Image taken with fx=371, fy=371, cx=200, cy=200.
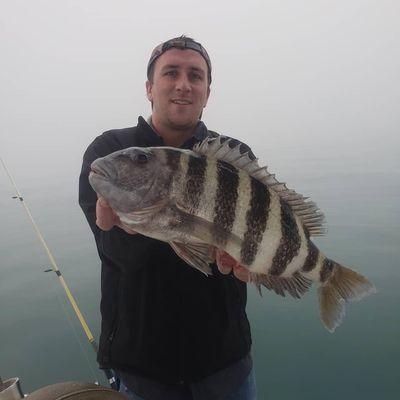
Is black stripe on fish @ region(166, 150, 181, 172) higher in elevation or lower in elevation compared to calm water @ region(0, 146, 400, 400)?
higher

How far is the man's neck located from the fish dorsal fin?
0.51 metres

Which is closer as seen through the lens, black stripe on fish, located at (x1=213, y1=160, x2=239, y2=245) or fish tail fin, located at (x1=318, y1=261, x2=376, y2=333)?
black stripe on fish, located at (x1=213, y1=160, x2=239, y2=245)

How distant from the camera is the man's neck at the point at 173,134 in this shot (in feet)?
7.55

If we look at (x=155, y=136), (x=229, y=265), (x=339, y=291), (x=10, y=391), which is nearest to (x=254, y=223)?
(x=229, y=265)

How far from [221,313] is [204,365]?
11.5 inches

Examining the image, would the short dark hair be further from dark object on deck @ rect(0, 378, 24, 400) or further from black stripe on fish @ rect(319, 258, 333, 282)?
dark object on deck @ rect(0, 378, 24, 400)

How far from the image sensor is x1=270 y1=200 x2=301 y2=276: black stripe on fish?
1.77 meters

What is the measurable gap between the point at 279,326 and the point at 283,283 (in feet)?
14.1

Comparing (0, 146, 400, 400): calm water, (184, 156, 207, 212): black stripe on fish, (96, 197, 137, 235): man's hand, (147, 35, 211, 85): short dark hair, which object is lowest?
(0, 146, 400, 400): calm water

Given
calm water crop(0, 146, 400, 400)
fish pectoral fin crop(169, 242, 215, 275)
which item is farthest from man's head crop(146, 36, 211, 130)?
calm water crop(0, 146, 400, 400)

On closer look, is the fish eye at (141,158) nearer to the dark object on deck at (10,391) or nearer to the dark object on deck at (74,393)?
the dark object on deck at (74,393)

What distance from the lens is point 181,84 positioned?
2176 millimetres

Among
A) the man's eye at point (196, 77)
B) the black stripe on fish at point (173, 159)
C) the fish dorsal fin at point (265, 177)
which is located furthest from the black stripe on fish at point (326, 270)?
the man's eye at point (196, 77)

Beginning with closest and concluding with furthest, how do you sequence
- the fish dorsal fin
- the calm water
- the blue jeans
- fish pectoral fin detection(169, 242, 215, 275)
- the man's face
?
fish pectoral fin detection(169, 242, 215, 275), the fish dorsal fin, the blue jeans, the man's face, the calm water
